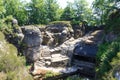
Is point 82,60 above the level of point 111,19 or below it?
below

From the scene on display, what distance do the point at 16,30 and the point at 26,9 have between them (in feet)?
48.4

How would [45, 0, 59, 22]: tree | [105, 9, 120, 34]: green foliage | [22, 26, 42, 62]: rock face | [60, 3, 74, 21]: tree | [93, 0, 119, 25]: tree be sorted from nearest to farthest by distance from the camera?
[105, 9, 120, 34]: green foliage
[22, 26, 42, 62]: rock face
[93, 0, 119, 25]: tree
[60, 3, 74, 21]: tree
[45, 0, 59, 22]: tree

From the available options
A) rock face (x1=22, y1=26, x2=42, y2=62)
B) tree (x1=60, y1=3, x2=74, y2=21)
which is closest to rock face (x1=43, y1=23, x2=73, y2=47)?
rock face (x1=22, y1=26, x2=42, y2=62)

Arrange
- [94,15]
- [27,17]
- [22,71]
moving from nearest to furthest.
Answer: [22,71], [27,17], [94,15]

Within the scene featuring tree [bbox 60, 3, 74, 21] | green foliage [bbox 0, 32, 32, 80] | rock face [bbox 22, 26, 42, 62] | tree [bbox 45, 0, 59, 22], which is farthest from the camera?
tree [bbox 45, 0, 59, 22]

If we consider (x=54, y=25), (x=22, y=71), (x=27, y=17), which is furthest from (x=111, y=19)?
(x=27, y=17)

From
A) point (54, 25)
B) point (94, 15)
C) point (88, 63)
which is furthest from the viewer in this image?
point (94, 15)

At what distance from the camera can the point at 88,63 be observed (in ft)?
95.2

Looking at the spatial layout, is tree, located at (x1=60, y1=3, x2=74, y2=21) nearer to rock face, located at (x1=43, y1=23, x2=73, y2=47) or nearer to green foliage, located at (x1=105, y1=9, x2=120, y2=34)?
rock face, located at (x1=43, y1=23, x2=73, y2=47)

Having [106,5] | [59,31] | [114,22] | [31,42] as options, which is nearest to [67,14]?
[106,5]

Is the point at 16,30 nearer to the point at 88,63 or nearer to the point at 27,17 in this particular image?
the point at 88,63

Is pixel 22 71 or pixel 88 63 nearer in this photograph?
pixel 22 71

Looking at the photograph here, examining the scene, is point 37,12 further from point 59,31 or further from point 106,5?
point 106,5

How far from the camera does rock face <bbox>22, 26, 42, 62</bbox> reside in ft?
95.4
